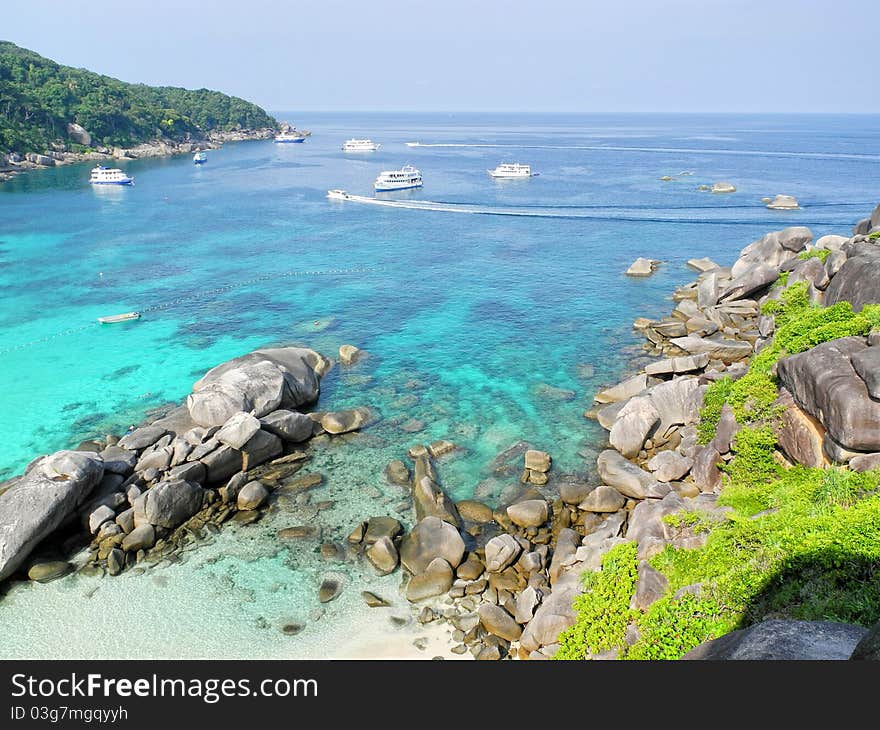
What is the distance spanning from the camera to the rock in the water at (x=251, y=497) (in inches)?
1046

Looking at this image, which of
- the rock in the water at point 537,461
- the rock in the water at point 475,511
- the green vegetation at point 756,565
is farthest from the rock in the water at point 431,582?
the rock in the water at point 537,461

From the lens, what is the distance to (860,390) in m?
20.3

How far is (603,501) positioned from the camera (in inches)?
1012

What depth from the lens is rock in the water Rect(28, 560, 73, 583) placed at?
Answer: 22.7 m

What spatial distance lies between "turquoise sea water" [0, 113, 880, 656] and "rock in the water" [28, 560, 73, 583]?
0.71 metres

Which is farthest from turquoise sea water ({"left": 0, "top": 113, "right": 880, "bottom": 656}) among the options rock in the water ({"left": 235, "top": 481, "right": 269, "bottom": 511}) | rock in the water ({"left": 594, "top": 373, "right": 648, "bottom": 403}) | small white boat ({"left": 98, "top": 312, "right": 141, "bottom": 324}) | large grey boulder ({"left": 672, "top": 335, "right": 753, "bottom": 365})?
large grey boulder ({"left": 672, "top": 335, "right": 753, "bottom": 365})

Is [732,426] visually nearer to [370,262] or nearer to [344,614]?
[344,614]

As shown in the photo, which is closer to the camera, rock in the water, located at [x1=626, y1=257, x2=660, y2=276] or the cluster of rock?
the cluster of rock

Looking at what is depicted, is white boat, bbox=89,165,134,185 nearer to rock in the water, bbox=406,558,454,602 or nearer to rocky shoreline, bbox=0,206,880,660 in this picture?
rocky shoreline, bbox=0,206,880,660

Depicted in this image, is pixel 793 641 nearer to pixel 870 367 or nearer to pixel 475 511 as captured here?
pixel 870 367

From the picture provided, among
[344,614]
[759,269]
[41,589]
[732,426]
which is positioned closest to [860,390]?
[732,426]

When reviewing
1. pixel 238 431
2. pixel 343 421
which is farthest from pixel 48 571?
pixel 343 421

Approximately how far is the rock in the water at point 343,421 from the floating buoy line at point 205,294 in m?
26.5

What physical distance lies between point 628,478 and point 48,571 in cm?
2397
